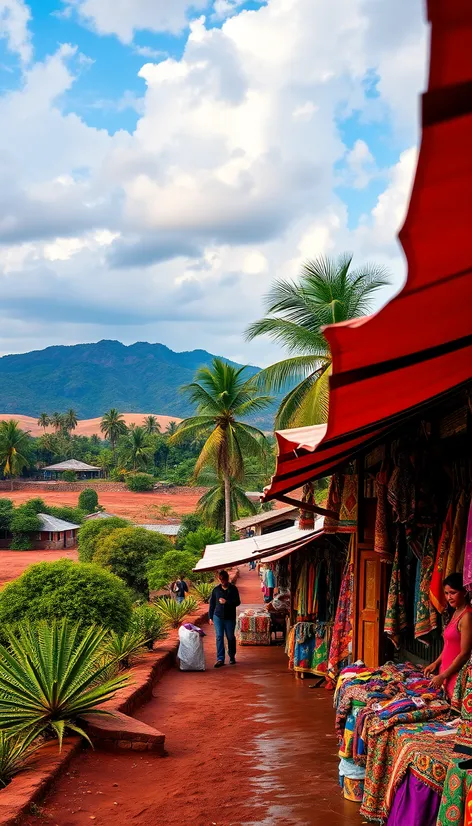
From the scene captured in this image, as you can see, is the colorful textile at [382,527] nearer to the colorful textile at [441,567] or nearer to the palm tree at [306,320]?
the colorful textile at [441,567]

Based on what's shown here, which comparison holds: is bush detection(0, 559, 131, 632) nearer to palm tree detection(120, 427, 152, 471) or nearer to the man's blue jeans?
the man's blue jeans

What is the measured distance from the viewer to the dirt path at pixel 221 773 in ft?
18.2

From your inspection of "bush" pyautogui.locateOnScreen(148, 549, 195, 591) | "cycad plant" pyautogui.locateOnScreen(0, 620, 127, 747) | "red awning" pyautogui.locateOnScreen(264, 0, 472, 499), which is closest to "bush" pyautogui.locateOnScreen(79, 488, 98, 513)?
"bush" pyautogui.locateOnScreen(148, 549, 195, 591)

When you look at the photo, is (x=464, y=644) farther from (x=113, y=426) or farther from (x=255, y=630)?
(x=113, y=426)

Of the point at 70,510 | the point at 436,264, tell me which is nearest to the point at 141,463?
the point at 70,510

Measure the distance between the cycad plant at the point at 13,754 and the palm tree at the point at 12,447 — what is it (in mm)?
75977

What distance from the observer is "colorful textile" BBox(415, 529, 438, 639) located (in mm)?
5992

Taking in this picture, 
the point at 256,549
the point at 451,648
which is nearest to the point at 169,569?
the point at 256,549

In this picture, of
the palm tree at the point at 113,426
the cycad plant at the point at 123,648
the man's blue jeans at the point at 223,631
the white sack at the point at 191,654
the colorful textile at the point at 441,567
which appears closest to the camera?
the colorful textile at the point at 441,567

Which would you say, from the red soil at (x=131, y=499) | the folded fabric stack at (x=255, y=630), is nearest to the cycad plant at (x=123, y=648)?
the folded fabric stack at (x=255, y=630)

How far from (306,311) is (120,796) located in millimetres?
16014

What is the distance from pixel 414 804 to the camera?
435 cm

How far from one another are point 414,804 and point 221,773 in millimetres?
2692

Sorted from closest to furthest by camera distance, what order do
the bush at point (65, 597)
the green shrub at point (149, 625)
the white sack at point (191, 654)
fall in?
the bush at point (65, 597)
the white sack at point (191, 654)
the green shrub at point (149, 625)
